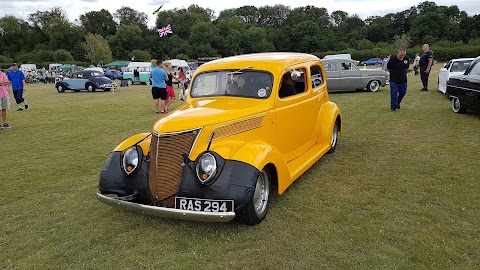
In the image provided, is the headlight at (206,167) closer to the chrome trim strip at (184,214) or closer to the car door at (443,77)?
the chrome trim strip at (184,214)

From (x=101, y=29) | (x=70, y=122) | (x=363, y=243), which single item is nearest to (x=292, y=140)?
(x=363, y=243)

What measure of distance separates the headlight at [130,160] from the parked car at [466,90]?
347 inches

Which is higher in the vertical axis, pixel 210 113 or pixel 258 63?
pixel 258 63

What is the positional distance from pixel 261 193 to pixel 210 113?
3.61 feet

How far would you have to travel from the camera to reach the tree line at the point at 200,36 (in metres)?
87.1

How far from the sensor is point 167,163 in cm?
410

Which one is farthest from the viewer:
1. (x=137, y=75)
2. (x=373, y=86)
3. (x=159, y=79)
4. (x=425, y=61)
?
(x=137, y=75)

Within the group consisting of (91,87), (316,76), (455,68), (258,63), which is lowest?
(91,87)

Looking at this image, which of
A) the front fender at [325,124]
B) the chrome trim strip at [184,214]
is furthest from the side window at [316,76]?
the chrome trim strip at [184,214]

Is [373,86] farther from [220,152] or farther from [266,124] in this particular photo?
[220,152]

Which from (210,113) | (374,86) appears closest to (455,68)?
(374,86)

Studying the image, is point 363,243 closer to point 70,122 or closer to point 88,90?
point 70,122

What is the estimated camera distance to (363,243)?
369 centimetres

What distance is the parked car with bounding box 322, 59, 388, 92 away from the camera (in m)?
17.4
